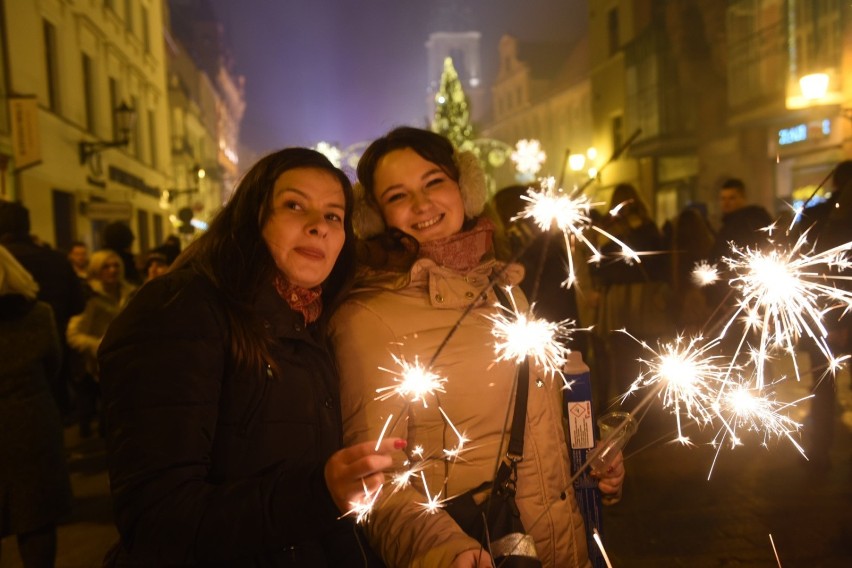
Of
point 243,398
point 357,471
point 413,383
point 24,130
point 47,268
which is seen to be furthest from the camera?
point 24,130

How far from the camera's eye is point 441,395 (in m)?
2.11

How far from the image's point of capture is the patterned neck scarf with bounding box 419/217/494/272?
92.1 inches

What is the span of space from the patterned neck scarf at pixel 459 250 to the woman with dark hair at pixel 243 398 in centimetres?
39

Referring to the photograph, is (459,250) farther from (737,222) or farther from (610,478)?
(737,222)

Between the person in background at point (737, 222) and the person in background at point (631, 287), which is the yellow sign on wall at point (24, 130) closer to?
the person in background at point (631, 287)

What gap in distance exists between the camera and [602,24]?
31.7 m

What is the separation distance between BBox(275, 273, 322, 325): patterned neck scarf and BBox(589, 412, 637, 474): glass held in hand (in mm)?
1005

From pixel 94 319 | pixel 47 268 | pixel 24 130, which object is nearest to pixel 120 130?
pixel 24 130

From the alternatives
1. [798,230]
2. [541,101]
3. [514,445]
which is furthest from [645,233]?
[541,101]

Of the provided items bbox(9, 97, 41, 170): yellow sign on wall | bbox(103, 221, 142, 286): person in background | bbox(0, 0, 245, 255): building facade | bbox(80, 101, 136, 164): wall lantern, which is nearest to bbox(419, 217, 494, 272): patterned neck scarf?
bbox(0, 0, 245, 255): building facade

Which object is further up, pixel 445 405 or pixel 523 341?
pixel 523 341

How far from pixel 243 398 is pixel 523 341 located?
90 cm

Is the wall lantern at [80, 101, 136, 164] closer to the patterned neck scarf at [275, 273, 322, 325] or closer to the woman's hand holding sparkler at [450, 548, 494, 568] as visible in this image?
the patterned neck scarf at [275, 273, 322, 325]

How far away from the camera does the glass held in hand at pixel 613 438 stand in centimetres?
211
